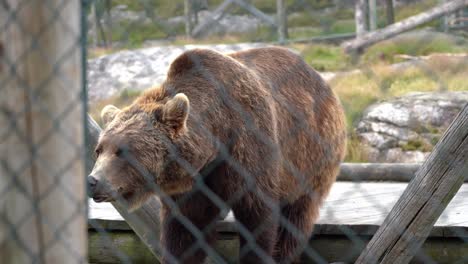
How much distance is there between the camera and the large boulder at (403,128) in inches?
266

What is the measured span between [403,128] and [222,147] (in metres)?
4.26

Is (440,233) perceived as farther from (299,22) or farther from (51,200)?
(51,200)

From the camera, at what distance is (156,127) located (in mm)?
3594

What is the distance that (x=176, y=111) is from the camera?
3.55 meters

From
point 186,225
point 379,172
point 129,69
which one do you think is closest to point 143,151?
point 186,225

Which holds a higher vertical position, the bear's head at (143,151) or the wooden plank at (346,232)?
the bear's head at (143,151)

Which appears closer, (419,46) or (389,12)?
(419,46)

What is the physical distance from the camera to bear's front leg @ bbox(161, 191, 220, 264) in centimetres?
386

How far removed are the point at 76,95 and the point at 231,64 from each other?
1.62 meters

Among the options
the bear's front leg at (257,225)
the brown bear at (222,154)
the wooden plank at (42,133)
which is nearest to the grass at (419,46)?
the wooden plank at (42,133)

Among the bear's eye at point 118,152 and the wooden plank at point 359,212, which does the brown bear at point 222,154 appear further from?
the wooden plank at point 359,212

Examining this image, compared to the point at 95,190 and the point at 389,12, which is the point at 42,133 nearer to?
the point at 95,190

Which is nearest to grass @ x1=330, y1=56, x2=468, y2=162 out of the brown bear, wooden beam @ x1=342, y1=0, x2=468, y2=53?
wooden beam @ x1=342, y1=0, x2=468, y2=53

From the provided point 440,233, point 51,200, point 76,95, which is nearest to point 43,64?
point 76,95
